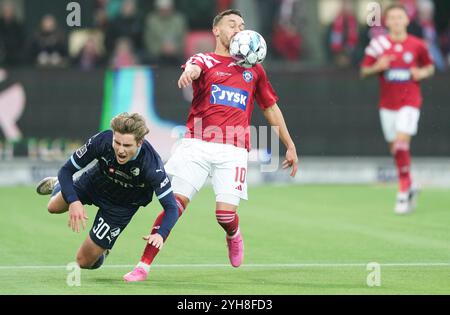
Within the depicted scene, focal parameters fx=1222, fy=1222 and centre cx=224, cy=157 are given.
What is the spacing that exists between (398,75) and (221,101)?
648cm

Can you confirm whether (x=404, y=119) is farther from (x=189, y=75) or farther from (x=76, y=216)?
(x=76, y=216)

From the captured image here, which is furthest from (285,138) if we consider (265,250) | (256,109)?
(256,109)

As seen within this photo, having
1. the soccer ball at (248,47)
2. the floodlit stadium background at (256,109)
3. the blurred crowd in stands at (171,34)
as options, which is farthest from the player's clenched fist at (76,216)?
the blurred crowd in stands at (171,34)

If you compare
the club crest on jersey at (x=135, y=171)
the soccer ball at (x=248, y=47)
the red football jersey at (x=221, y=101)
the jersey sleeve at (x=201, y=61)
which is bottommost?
the club crest on jersey at (x=135, y=171)

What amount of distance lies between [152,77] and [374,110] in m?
3.82

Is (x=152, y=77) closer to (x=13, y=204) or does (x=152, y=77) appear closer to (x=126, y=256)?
(x=13, y=204)

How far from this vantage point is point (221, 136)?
1066 centimetres

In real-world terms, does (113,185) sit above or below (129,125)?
below

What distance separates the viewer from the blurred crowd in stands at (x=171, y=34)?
68.7ft

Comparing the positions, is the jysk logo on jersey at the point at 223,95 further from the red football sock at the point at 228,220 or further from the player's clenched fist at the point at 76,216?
the player's clenched fist at the point at 76,216

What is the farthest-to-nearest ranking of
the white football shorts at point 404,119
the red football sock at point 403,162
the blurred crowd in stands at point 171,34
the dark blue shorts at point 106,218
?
the blurred crowd in stands at point 171,34 → the white football shorts at point 404,119 → the red football sock at point 403,162 → the dark blue shorts at point 106,218

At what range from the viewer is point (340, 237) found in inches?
530

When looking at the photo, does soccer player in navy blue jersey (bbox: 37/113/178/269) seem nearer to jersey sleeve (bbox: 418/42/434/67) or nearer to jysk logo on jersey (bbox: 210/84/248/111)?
jysk logo on jersey (bbox: 210/84/248/111)

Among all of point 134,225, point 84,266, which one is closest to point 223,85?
point 84,266
